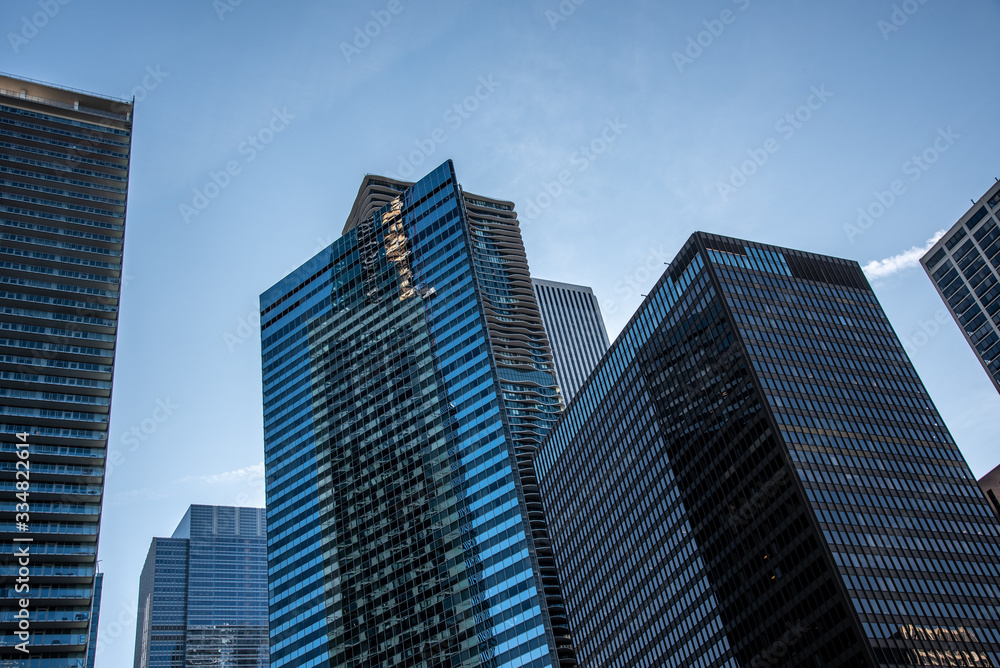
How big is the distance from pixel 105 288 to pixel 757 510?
10211 cm

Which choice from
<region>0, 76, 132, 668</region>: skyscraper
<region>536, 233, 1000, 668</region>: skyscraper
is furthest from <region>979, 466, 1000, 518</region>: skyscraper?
<region>0, 76, 132, 668</region>: skyscraper

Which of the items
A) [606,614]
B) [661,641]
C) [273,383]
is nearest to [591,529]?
[606,614]

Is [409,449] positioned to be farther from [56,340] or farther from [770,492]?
[770,492]

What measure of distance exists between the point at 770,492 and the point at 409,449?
61.2 meters

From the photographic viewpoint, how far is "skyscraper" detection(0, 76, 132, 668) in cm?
11681

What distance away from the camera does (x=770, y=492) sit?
122 meters

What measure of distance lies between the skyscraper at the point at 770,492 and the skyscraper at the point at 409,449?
1654cm

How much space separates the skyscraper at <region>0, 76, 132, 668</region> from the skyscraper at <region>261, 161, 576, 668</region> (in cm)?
4240

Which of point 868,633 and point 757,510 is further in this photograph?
point 757,510

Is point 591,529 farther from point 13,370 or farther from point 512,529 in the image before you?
point 13,370

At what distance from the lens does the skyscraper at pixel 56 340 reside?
117 m

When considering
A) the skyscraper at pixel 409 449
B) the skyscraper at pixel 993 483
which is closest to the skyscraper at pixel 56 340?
the skyscraper at pixel 409 449

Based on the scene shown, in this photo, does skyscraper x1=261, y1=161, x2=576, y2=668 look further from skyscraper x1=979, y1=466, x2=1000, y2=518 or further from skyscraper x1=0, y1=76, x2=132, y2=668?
skyscraper x1=979, y1=466, x2=1000, y2=518

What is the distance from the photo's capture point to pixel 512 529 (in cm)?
13750
